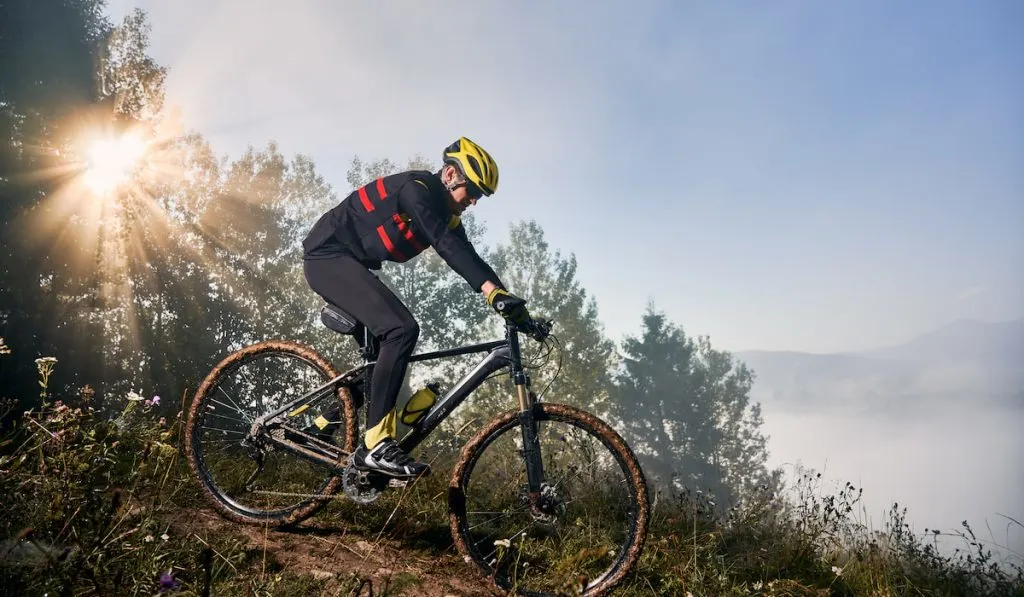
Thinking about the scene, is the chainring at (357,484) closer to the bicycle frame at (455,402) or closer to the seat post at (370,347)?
the bicycle frame at (455,402)

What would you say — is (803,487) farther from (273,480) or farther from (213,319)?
(213,319)

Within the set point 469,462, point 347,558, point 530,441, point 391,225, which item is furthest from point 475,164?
point 347,558

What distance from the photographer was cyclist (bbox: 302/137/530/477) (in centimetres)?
357

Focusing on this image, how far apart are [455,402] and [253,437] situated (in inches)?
69.4

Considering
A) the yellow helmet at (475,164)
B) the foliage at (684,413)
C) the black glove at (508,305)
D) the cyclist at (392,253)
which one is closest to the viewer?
the black glove at (508,305)

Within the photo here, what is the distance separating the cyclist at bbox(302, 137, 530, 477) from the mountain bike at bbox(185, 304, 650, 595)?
7.5 inches

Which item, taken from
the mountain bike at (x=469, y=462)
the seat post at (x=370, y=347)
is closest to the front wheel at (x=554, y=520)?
the mountain bike at (x=469, y=462)

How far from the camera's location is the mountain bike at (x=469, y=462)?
3.47 m

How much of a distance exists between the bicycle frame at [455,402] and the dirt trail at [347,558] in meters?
0.57

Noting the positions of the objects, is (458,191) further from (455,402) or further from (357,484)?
(357,484)

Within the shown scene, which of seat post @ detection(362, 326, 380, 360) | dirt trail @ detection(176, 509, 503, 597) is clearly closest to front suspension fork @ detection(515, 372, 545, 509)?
dirt trail @ detection(176, 509, 503, 597)

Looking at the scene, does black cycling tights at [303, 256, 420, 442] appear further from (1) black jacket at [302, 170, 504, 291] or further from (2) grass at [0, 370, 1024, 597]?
(2) grass at [0, 370, 1024, 597]

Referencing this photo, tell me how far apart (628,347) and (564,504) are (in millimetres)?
55448

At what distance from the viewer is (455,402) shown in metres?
3.80
